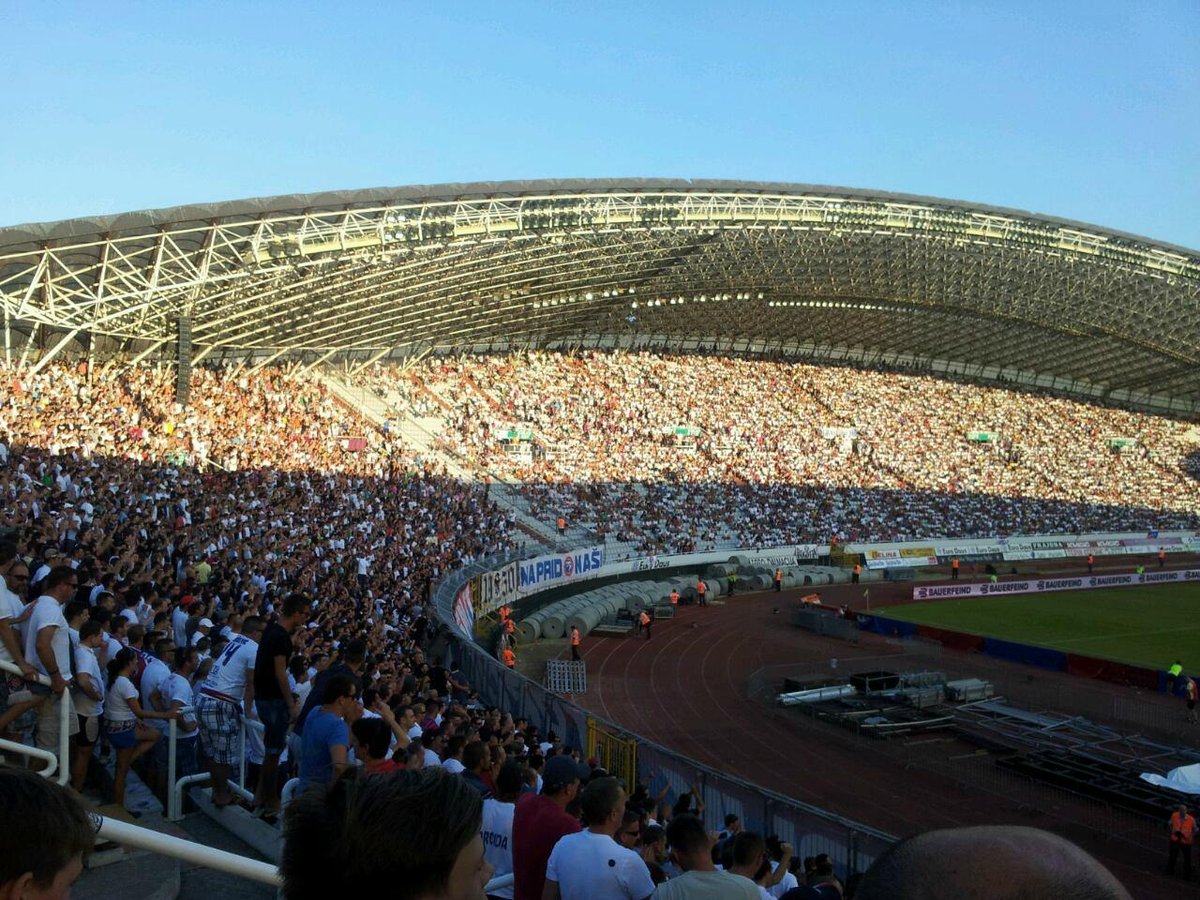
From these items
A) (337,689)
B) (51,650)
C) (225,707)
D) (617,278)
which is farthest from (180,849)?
(617,278)

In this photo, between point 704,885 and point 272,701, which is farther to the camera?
point 272,701

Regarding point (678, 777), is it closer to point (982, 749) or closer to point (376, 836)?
point (982, 749)

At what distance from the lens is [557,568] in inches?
1447

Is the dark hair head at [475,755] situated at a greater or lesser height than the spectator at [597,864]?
lesser

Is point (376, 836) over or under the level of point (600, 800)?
over

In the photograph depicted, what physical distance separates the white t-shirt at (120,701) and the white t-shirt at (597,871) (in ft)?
14.3

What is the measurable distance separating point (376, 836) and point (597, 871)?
2.51 meters

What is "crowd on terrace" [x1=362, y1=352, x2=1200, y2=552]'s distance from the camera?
4959 centimetres

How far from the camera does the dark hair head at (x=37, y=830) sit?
77.6 inches

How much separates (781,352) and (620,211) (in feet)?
123

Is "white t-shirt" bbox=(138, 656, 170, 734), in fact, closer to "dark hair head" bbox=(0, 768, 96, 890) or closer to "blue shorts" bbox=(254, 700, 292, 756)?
"blue shorts" bbox=(254, 700, 292, 756)

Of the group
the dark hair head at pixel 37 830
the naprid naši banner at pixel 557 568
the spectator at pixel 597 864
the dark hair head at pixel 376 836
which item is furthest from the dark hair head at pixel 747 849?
the naprid naši banner at pixel 557 568

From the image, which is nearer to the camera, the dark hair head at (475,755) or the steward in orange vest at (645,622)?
the dark hair head at (475,755)

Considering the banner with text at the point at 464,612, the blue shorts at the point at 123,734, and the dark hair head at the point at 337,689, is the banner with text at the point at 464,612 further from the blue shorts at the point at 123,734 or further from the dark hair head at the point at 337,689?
the dark hair head at the point at 337,689
